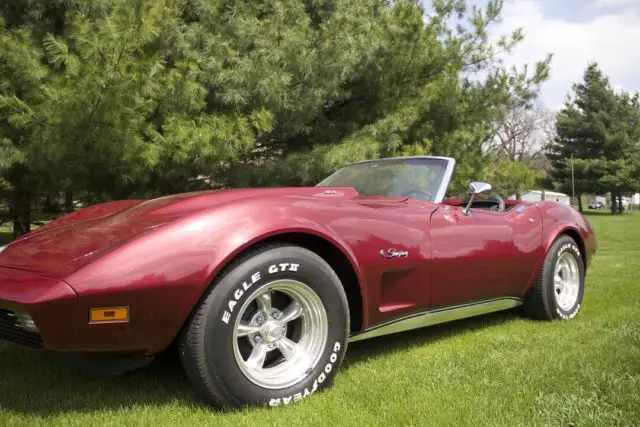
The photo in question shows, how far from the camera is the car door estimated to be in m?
3.15

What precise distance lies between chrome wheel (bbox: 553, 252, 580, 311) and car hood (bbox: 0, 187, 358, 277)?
2.19 m

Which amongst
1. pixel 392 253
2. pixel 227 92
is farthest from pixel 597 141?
pixel 392 253

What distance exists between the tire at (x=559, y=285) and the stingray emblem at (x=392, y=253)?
1.64 metres

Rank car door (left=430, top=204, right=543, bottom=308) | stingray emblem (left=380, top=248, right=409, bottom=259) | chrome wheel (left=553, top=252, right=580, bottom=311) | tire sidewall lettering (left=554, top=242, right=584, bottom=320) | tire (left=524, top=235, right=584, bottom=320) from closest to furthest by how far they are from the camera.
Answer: stingray emblem (left=380, top=248, right=409, bottom=259)
car door (left=430, top=204, right=543, bottom=308)
tire (left=524, top=235, right=584, bottom=320)
tire sidewall lettering (left=554, top=242, right=584, bottom=320)
chrome wheel (left=553, top=252, right=580, bottom=311)

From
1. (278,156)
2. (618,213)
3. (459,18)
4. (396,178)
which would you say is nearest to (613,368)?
(396,178)

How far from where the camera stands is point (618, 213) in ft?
154

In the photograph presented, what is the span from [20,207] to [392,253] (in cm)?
753

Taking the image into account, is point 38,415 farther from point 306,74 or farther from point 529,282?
point 306,74

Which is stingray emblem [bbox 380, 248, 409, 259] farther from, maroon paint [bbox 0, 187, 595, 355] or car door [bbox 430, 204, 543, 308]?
car door [bbox 430, 204, 543, 308]

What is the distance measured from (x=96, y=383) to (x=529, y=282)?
2920 millimetres

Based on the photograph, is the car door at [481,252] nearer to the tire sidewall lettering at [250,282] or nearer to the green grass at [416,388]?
the green grass at [416,388]

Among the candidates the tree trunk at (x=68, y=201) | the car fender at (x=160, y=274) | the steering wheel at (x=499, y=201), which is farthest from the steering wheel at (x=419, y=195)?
the tree trunk at (x=68, y=201)

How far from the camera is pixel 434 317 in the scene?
3.19 metres

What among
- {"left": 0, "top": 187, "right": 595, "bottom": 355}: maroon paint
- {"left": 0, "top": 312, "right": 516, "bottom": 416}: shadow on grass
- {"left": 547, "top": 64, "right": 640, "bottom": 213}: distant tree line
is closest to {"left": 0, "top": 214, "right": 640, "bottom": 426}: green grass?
{"left": 0, "top": 312, "right": 516, "bottom": 416}: shadow on grass
